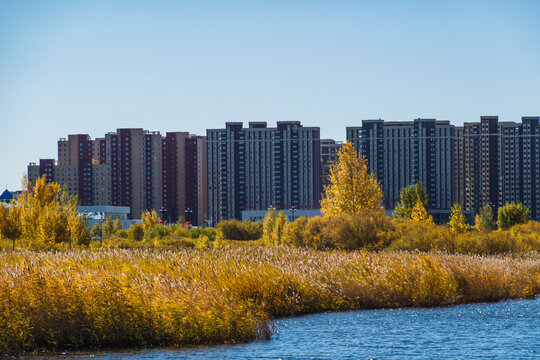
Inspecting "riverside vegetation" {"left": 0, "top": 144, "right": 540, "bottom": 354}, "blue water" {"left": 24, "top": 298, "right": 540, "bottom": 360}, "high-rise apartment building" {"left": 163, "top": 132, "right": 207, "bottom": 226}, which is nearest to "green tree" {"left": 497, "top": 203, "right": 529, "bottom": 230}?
"riverside vegetation" {"left": 0, "top": 144, "right": 540, "bottom": 354}

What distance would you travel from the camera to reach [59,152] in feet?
499

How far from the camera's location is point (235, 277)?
2208cm

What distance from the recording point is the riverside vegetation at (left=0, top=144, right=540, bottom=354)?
16.2 m

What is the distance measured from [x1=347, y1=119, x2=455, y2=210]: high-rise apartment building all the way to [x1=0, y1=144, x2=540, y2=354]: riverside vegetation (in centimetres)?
9286

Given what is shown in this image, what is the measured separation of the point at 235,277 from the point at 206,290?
4.04 metres

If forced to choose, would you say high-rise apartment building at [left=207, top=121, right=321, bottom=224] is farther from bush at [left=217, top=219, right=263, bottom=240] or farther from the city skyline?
bush at [left=217, top=219, right=263, bottom=240]

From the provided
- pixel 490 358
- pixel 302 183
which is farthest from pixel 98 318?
pixel 302 183

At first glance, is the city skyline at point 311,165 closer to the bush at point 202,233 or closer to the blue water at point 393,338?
the bush at point 202,233

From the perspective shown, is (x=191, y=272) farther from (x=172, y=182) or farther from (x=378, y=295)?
(x=172, y=182)

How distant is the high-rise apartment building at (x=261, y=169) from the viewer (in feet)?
454

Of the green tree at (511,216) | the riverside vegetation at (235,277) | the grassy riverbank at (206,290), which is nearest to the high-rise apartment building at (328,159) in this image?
the green tree at (511,216)

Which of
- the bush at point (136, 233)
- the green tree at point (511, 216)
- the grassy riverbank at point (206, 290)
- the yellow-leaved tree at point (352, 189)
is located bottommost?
the bush at point (136, 233)

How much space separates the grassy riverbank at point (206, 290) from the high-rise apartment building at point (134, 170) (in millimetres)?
117882

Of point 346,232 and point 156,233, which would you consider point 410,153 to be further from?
point 346,232
